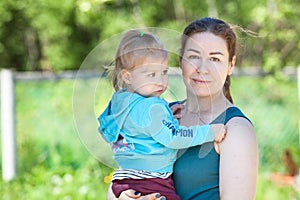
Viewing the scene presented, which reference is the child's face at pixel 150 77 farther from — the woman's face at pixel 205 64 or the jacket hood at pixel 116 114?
the woman's face at pixel 205 64

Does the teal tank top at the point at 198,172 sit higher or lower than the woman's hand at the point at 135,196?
higher

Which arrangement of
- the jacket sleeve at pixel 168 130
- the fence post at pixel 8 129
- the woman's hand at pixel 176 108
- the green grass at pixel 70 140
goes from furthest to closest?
1. the fence post at pixel 8 129
2. the green grass at pixel 70 140
3. the woman's hand at pixel 176 108
4. the jacket sleeve at pixel 168 130

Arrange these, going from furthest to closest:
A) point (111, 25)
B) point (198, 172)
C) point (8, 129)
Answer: point (111, 25), point (8, 129), point (198, 172)

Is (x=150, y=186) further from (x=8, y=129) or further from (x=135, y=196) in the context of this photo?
(x=8, y=129)

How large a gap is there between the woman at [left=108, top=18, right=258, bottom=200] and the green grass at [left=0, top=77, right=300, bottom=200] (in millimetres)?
3477

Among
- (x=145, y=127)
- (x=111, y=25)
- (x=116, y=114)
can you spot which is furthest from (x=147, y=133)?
(x=111, y=25)

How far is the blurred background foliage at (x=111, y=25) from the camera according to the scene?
394 inches

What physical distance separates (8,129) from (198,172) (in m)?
4.85

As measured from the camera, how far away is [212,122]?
2.71 m

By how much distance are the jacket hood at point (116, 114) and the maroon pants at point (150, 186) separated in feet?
0.49

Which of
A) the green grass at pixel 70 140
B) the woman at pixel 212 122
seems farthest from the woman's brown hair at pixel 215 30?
the green grass at pixel 70 140

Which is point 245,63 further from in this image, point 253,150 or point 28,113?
point 253,150

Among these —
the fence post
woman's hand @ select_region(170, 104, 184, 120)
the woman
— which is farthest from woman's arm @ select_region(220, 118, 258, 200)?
the fence post

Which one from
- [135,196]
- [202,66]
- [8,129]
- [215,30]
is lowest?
[135,196]
